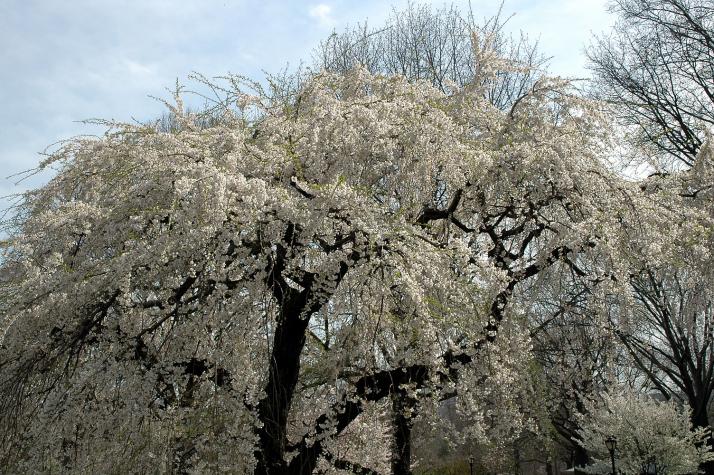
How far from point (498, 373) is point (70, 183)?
4.31 m

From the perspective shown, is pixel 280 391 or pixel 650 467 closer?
pixel 280 391

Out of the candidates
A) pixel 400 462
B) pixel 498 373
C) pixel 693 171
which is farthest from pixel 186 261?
pixel 693 171

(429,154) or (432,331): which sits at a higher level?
(429,154)

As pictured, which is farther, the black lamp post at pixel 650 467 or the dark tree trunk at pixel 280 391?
the black lamp post at pixel 650 467

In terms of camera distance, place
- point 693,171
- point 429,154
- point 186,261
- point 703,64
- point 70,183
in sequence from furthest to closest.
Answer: point 703,64 → point 693,171 → point 70,183 → point 429,154 → point 186,261

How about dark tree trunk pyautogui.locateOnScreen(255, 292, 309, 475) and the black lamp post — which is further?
the black lamp post

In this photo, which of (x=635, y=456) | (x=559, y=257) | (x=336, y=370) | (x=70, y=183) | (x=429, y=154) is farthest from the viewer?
(x=635, y=456)

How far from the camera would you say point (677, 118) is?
44.0 ft

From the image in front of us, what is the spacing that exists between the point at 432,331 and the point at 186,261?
1789mm

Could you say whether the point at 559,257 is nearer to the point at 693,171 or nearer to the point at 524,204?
the point at 524,204

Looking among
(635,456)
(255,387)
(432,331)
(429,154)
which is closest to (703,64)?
(635,456)

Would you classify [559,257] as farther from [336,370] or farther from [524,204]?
[336,370]

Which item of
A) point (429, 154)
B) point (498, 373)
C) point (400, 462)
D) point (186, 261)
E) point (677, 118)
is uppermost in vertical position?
point (677, 118)

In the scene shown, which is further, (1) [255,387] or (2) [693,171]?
(2) [693,171]
